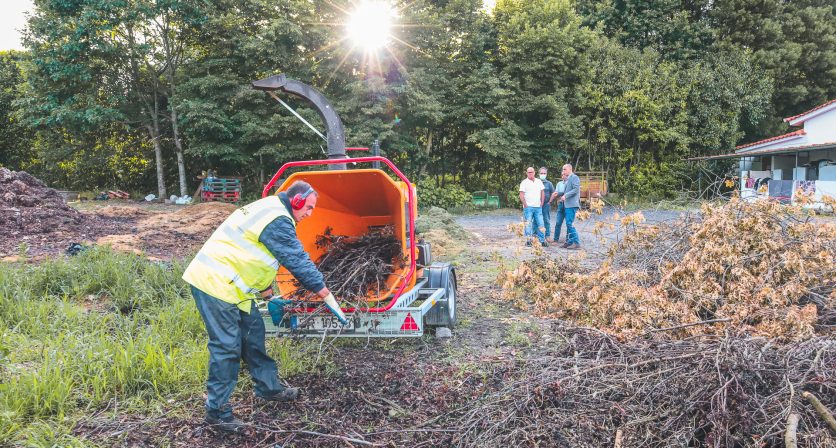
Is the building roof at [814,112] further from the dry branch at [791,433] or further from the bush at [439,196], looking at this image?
the dry branch at [791,433]

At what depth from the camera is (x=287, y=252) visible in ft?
11.1

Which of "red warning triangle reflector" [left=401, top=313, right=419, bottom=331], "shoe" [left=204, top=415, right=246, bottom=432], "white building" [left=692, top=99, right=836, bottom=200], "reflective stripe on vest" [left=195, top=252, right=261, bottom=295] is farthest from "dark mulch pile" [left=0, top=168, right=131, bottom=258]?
"white building" [left=692, top=99, right=836, bottom=200]

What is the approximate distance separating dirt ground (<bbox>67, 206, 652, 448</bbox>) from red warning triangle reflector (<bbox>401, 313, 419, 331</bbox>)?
0.39m

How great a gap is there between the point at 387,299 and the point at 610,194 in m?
18.9

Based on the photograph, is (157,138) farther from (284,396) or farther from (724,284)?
(724,284)

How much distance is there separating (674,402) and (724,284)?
228 centimetres

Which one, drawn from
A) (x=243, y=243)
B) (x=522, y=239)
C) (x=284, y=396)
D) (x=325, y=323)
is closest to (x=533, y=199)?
(x=522, y=239)

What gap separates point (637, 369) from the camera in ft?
11.7

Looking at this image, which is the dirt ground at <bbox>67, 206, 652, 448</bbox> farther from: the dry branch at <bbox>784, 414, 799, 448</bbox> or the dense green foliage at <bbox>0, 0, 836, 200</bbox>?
the dense green foliage at <bbox>0, 0, 836, 200</bbox>

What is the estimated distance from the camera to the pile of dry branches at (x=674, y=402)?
9.21ft

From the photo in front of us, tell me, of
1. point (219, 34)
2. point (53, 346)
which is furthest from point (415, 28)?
point (53, 346)

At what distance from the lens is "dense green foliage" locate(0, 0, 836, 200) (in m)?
17.6

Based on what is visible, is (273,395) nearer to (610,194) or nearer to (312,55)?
(312,55)

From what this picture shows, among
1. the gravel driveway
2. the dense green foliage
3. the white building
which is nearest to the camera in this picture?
the gravel driveway
